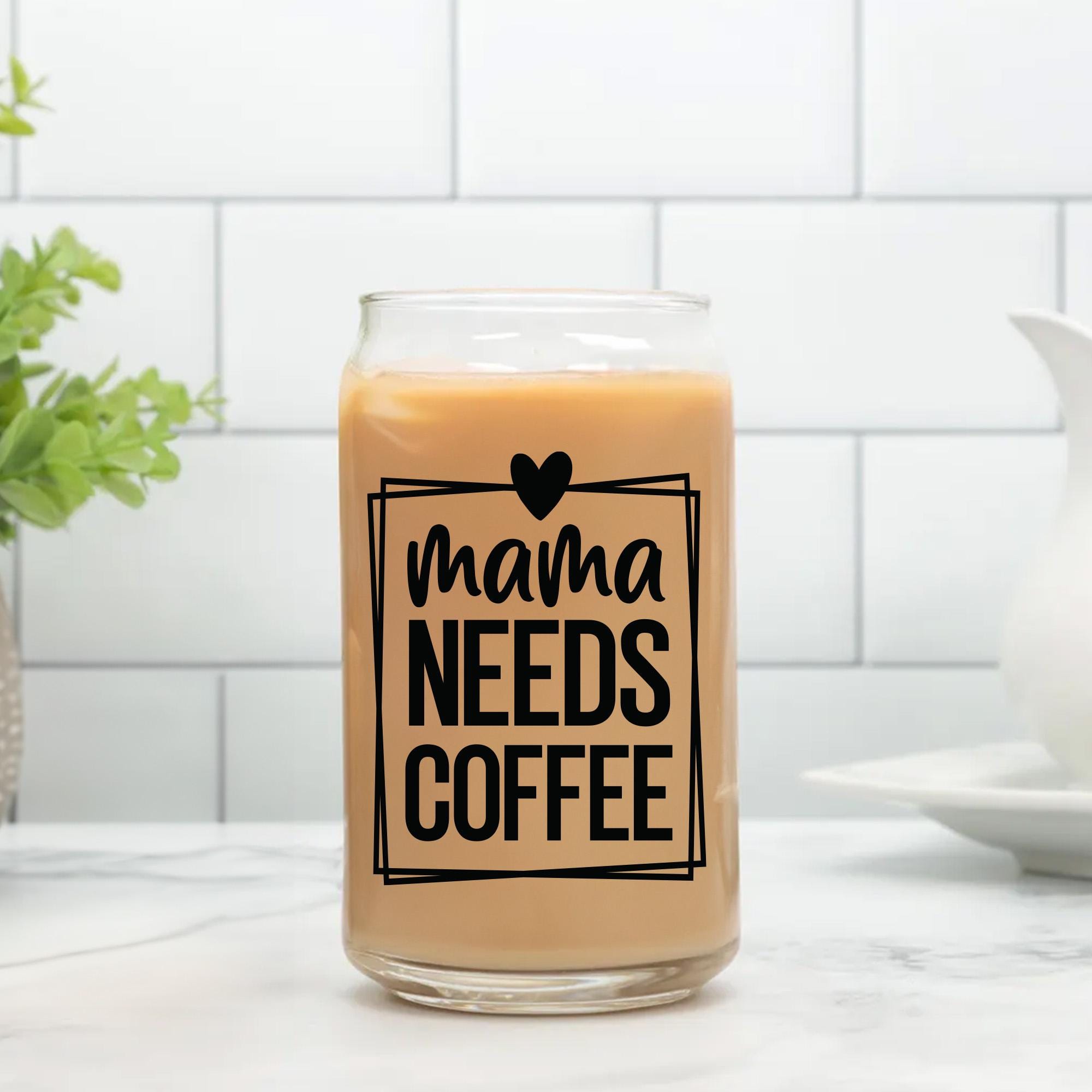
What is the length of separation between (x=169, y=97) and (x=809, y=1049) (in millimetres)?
668

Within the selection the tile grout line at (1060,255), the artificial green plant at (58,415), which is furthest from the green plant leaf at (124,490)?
the tile grout line at (1060,255)

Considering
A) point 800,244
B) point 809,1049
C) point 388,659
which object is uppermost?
point 800,244

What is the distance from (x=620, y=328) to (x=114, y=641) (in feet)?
1.72

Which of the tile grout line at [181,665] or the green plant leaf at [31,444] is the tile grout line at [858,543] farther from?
the green plant leaf at [31,444]

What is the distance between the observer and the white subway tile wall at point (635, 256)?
86 centimetres

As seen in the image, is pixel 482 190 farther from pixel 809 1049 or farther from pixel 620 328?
pixel 809 1049

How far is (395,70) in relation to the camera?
86 centimetres

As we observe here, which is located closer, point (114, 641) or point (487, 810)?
point (487, 810)

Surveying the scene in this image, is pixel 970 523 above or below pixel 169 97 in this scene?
below

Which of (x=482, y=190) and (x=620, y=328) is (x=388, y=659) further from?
(x=482, y=190)

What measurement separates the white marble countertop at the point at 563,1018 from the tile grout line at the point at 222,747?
0.58 feet

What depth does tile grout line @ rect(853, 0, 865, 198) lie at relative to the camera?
2.82 ft

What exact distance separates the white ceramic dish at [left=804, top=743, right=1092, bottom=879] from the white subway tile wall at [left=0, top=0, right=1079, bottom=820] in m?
0.14

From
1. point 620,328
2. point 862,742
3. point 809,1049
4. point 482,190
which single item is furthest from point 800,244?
point 809,1049
